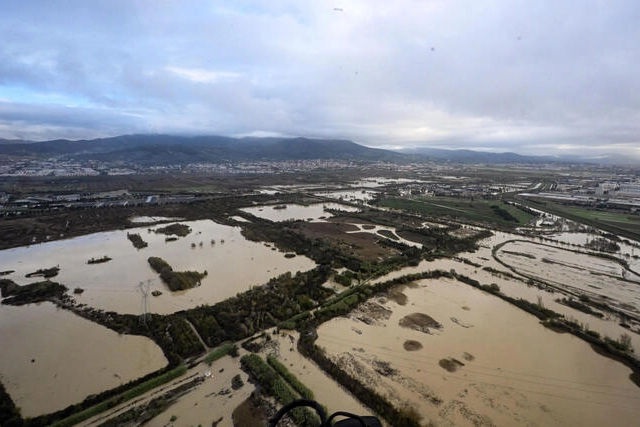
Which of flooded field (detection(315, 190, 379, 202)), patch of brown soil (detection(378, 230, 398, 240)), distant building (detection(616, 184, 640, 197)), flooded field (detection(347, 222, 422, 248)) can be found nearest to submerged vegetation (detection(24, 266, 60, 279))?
flooded field (detection(347, 222, 422, 248))

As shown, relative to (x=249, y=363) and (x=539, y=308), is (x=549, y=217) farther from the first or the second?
(x=249, y=363)

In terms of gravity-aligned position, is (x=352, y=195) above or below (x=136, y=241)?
above

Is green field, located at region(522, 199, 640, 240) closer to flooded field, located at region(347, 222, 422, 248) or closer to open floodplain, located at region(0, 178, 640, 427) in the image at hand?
open floodplain, located at region(0, 178, 640, 427)

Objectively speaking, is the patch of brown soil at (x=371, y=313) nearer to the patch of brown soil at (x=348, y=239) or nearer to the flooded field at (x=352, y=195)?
the patch of brown soil at (x=348, y=239)

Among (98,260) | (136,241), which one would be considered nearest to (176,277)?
(98,260)

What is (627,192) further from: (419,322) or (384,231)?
(419,322)

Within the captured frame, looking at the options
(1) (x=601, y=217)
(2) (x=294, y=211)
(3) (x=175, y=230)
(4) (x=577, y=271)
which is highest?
(1) (x=601, y=217)
